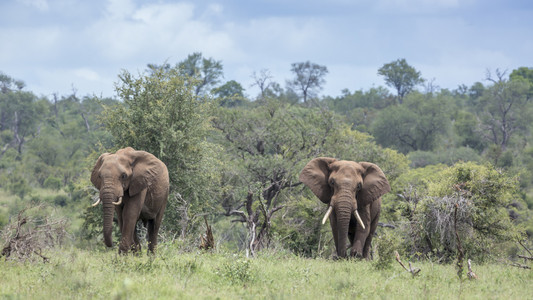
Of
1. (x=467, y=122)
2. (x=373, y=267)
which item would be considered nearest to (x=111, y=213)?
(x=373, y=267)

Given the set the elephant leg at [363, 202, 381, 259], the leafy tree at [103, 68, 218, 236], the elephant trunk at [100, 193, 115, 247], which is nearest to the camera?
the elephant trunk at [100, 193, 115, 247]

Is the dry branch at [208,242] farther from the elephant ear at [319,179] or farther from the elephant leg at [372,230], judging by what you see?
the elephant leg at [372,230]

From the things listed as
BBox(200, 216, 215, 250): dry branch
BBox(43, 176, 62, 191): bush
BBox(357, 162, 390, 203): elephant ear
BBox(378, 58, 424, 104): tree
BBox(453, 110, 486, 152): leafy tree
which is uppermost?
BBox(378, 58, 424, 104): tree

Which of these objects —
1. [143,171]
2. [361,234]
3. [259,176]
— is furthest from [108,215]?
[259,176]

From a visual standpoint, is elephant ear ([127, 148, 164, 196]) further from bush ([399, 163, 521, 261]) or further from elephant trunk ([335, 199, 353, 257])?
bush ([399, 163, 521, 261])

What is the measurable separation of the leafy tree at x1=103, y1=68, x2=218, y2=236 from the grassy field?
6.92 metres

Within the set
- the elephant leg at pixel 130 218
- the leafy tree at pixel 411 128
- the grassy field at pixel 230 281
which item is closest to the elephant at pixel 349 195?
the grassy field at pixel 230 281

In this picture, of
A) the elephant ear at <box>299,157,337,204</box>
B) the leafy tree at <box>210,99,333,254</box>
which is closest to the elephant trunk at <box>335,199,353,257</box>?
the elephant ear at <box>299,157,337,204</box>

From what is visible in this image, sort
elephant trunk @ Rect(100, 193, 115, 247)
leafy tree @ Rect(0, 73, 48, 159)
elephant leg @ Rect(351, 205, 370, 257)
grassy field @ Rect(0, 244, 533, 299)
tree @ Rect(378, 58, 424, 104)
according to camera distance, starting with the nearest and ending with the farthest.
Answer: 1. grassy field @ Rect(0, 244, 533, 299)
2. elephant trunk @ Rect(100, 193, 115, 247)
3. elephant leg @ Rect(351, 205, 370, 257)
4. leafy tree @ Rect(0, 73, 48, 159)
5. tree @ Rect(378, 58, 424, 104)

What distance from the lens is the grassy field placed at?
27.6 feet

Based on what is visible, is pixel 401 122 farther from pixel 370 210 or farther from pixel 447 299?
pixel 447 299

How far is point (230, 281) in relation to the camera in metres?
9.51

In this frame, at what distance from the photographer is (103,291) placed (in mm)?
8352

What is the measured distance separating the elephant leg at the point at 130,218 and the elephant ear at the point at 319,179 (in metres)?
4.26
